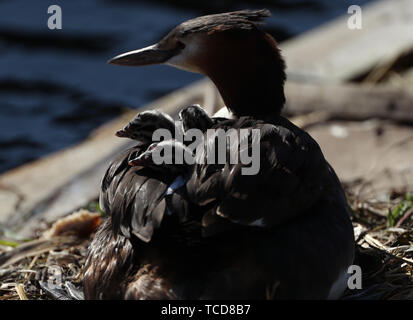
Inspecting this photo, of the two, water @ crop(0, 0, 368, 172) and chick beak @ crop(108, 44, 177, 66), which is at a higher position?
chick beak @ crop(108, 44, 177, 66)

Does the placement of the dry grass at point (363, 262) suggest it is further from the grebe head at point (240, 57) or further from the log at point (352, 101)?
the log at point (352, 101)

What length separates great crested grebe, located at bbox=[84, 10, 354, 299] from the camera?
9.00 ft

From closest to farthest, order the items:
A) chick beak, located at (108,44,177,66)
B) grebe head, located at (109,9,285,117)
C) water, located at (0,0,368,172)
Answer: grebe head, located at (109,9,285,117) < chick beak, located at (108,44,177,66) < water, located at (0,0,368,172)

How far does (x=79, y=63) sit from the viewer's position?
29.5 ft

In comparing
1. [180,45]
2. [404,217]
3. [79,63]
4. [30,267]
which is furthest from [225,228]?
[79,63]

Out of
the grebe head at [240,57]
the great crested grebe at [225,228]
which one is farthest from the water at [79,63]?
the great crested grebe at [225,228]

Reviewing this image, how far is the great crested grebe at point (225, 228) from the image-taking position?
9.00 ft

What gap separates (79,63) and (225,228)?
21.6 feet

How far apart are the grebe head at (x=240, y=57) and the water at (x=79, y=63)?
4.36m

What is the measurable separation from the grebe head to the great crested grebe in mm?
259

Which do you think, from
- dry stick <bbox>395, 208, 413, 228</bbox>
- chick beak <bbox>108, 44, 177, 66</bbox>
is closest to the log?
→ dry stick <bbox>395, 208, 413, 228</bbox>

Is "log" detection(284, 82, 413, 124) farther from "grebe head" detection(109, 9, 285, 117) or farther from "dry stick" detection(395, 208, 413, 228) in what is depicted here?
"grebe head" detection(109, 9, 285, 117)
